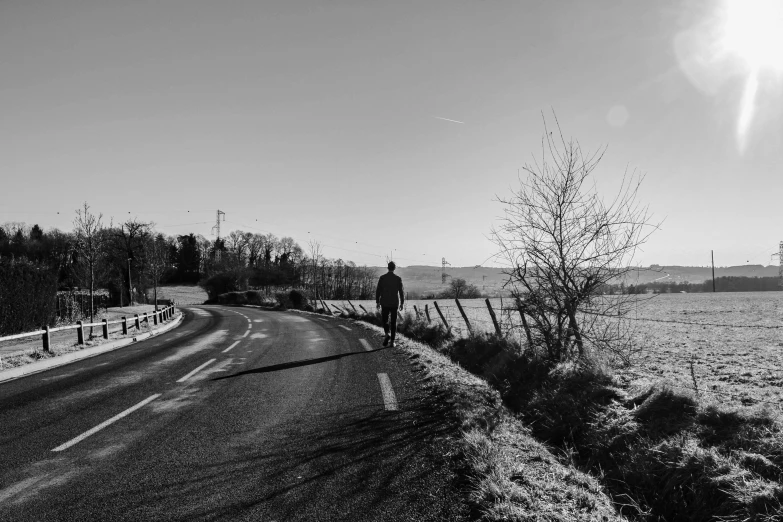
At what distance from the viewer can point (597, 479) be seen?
4332mm

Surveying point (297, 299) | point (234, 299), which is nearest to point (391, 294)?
point (297, 299)

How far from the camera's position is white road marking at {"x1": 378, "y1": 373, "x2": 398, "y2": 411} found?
246 inches

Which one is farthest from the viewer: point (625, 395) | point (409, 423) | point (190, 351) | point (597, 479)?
point (190, 351)

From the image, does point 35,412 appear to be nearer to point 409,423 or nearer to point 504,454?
point 409,423

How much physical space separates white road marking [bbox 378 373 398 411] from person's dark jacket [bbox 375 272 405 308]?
430 cm

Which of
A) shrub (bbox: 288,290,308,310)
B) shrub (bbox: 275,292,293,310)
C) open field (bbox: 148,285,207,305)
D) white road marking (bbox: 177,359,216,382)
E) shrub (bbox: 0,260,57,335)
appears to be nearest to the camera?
white road marking (bbox: 177,359,216,382)

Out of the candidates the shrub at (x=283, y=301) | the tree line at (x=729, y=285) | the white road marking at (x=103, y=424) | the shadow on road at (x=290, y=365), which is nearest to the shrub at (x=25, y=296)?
the shadow on road at (x=290, y=365)

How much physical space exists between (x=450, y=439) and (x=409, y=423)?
0.72 meters

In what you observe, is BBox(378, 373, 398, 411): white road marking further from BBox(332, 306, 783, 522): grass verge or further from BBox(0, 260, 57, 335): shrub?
BBox(0, 260, 57, 335): shrub

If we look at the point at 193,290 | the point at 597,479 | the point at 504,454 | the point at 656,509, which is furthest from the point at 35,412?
the point at 193,290

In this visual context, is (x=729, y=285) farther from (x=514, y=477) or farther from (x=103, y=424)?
(x=103, y=424)

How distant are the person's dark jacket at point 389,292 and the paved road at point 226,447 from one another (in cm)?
369

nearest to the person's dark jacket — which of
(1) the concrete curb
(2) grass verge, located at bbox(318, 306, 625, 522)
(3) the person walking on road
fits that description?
(3) the person walking on road

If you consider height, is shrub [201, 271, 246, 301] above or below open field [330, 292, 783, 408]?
above
